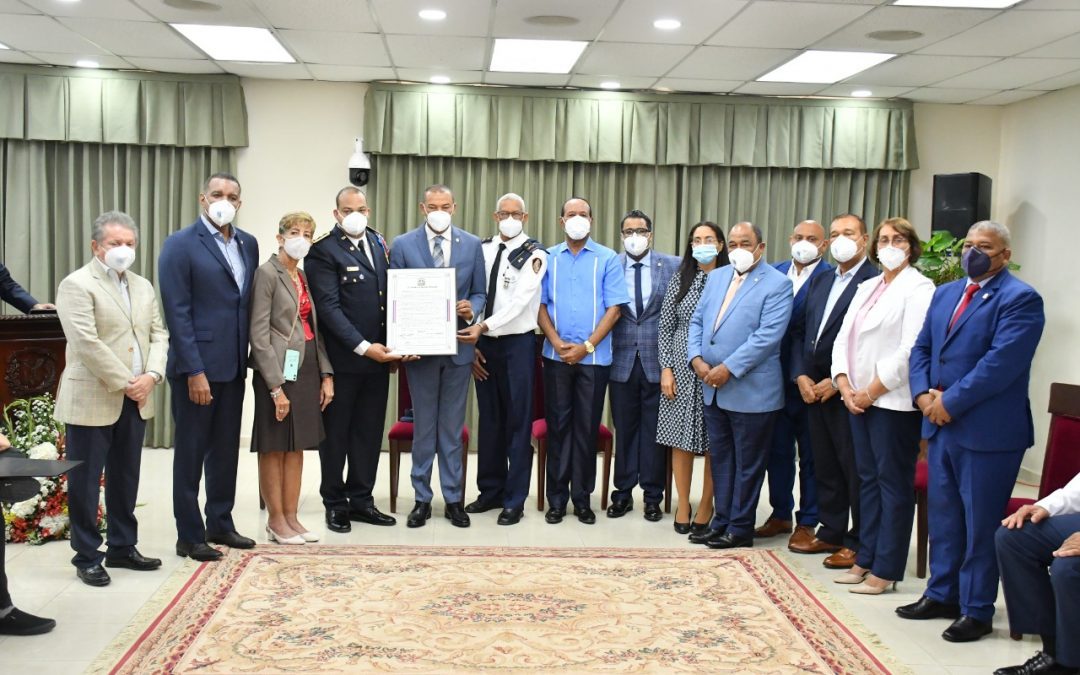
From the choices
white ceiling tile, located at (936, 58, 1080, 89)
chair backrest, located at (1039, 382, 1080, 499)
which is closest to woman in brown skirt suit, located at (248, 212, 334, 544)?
chair backrest, located at (1039, 382, 1080, 499)

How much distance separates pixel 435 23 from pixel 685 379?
2527 millimetres

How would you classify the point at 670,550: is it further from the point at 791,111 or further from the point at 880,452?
the point at 791,111

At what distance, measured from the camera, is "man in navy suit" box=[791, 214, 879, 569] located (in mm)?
4523

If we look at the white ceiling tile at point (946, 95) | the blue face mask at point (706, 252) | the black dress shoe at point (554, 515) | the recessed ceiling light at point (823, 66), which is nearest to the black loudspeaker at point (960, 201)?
the white ceiling tile at point (946, 95)

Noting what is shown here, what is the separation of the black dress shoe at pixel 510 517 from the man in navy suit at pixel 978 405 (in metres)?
2.25

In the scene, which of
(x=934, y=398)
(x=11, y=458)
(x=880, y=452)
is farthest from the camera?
(x=880, y=452)

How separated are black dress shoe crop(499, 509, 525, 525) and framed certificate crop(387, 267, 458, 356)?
0.97m

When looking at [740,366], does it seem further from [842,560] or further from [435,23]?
[435,23]

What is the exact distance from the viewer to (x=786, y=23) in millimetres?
5406

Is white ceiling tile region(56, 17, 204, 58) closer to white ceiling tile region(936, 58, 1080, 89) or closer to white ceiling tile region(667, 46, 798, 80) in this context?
white ceiling tile region(667, 46, 798, 80)

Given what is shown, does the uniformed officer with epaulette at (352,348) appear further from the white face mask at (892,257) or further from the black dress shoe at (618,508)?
the white face mask at (892,257)

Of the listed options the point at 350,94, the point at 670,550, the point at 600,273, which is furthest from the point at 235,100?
the point at 670,550

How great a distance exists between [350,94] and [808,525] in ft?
15.5

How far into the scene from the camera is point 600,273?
5227 mm
